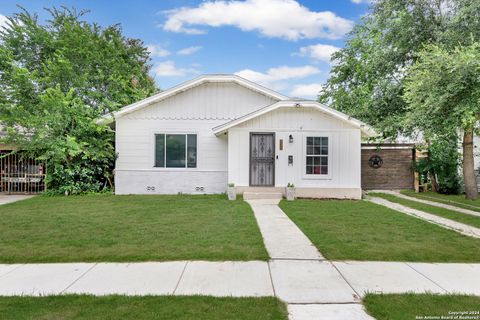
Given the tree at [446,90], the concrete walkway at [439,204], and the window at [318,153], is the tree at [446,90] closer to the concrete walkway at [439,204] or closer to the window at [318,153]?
the concrete walkway at [439,204]

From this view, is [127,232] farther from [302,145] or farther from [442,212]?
[442,212]

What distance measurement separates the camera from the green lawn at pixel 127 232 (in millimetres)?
4590

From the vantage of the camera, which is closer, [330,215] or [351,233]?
[351,233]

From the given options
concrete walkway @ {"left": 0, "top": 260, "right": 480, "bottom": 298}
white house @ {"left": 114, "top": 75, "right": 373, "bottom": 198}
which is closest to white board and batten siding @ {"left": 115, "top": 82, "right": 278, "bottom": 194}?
white house @ {"left": 114, "top": 75, "right": 373, "bottom": 198}

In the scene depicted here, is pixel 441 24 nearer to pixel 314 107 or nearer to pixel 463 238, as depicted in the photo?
pixel 314 107

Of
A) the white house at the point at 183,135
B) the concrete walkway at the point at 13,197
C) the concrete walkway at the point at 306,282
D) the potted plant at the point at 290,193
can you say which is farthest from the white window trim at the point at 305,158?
the concrete walkway at the point at 13,197

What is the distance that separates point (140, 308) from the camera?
2.98 meters

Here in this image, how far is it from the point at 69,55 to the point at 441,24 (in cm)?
1621

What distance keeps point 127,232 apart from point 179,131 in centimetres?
662

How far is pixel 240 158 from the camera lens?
10.8 meters

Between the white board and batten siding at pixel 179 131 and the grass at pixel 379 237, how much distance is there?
4529 mm

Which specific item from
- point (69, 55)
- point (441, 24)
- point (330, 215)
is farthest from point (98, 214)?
point (441, 24)

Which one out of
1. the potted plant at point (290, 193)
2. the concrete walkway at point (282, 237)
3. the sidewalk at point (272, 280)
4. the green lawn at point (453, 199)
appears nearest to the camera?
the sidewalk at point (272, 280)

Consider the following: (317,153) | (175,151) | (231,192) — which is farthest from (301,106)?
(175,151)
